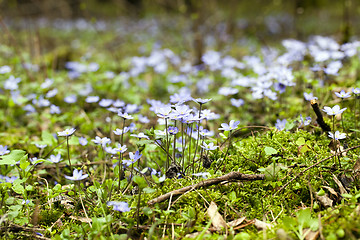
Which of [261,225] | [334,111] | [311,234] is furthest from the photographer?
[334,111]

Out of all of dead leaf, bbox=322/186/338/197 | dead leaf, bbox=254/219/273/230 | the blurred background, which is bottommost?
dead leaf, bbox=254/219/273/230

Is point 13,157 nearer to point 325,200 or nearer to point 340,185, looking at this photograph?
point 325,200

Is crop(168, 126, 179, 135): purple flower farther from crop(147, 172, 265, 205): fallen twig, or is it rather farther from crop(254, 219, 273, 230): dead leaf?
crop(254, 219, 273, 230): dead leaf

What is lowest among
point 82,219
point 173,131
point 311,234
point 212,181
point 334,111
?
point 82,219

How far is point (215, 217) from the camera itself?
145cm

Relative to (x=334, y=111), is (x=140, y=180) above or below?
below

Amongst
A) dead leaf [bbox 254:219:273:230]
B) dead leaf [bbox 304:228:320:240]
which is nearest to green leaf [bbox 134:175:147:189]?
dead leaf [bbox 254:219:273:230]

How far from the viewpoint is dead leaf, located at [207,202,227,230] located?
4.61ft

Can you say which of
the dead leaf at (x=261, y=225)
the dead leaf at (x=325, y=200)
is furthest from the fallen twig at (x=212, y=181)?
the dead leaf at (x=325, y=200)

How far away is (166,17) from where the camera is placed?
13.3 m

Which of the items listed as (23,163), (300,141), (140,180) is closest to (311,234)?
(300,141)

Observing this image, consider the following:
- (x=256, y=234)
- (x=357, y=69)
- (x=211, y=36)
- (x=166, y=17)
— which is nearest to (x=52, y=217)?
(x=256, y=234)

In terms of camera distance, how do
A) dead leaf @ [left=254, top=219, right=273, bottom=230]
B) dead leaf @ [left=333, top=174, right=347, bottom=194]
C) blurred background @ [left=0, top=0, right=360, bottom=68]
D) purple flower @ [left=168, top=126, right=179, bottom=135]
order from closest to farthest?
dead leaf @ [left=254, top=219, right=273, bottom=230]
dead leaf @ [left=333, top=174, right=347, bottom=194]
purple flower @ [left=168, top=126, right=179, bottom=135]
blurred background @ [left=0, top=0, right=360, bottom=68]

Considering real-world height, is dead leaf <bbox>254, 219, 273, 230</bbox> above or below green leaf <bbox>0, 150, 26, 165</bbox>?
below
